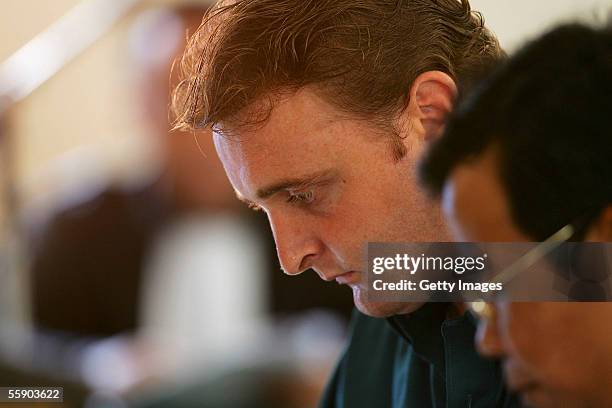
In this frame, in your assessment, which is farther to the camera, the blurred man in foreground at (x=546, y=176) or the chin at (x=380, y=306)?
the chin at (x=380, y=306)

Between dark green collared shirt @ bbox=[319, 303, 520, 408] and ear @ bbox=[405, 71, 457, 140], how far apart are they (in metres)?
0.17

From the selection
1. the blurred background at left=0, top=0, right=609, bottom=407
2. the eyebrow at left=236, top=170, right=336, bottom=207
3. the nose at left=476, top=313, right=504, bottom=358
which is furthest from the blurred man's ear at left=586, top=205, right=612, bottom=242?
the blurred background at left=0, top=0, right=609, bottom=407

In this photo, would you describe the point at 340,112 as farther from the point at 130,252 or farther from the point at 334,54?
the point at 130,252

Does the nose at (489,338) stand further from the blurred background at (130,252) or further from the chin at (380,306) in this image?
the blurred background at (130,252)

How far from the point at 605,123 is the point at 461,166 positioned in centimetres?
11

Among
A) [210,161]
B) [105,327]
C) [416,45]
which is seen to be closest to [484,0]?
[416,45]

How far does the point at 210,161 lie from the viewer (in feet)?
3.40

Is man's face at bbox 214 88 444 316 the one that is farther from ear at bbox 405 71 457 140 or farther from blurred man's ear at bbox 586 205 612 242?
blurred man's ear at bbox 586 205 612 242

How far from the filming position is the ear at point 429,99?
74 cm

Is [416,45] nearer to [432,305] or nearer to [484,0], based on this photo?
[484,0]

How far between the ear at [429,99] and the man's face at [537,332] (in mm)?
56

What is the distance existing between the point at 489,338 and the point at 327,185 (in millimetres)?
185

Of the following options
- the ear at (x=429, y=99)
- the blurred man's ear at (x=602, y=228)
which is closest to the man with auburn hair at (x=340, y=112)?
the ear at (x=429, y=99)

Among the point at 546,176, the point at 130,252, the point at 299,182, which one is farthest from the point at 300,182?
the point at 130,252
